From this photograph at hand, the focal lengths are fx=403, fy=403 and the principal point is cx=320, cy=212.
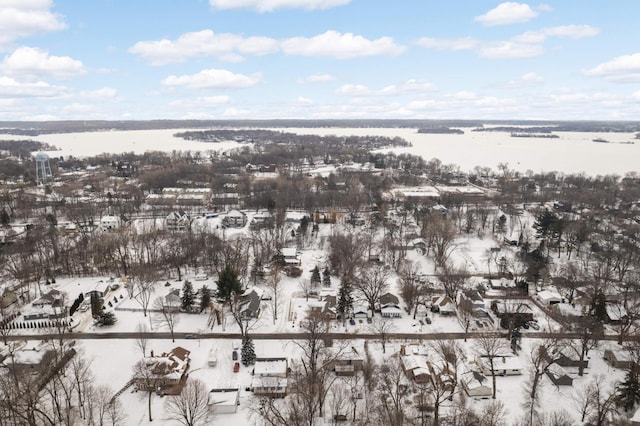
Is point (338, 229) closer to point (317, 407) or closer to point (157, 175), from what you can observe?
point (317, 407)

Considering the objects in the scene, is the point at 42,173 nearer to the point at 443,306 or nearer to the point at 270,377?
the point at 270,377

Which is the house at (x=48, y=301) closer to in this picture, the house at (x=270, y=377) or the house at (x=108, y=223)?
the house at (x=270, y=377)

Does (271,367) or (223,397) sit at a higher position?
(271,367)

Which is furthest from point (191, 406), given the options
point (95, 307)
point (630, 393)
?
point (630, 393)

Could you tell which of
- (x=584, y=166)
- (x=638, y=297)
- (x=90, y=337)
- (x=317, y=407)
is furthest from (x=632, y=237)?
(x=584, y=166)

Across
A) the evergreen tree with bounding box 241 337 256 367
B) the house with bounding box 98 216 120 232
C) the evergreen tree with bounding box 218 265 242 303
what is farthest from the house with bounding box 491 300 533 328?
the house with bounding box 98 216 120 232
